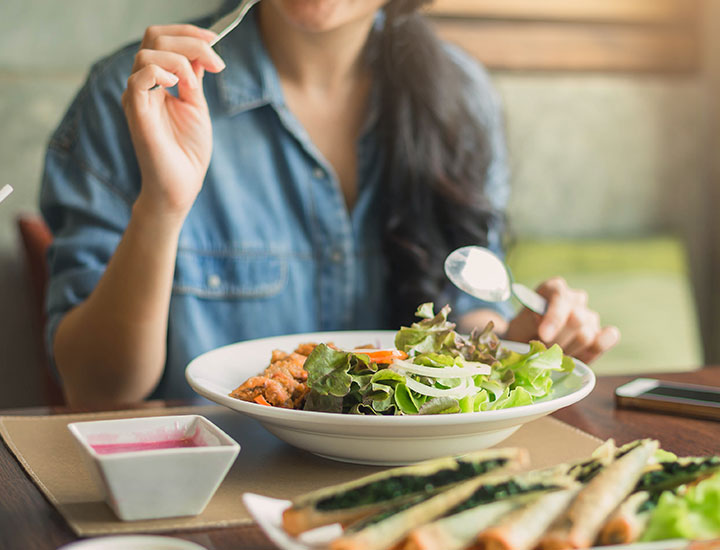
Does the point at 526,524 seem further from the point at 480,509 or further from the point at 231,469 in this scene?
the point at 231,469

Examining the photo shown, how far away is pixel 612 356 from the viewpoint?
2443 mm

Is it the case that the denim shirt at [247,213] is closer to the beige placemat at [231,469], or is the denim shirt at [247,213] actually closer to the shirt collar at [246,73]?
the shirt collar at [246,73]

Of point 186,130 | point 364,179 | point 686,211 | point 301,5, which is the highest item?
point 301,5

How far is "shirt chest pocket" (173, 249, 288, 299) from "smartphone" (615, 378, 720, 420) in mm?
695

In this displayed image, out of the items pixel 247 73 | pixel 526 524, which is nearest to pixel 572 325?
Answer: pixel 526 524

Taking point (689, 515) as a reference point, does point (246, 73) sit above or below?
above

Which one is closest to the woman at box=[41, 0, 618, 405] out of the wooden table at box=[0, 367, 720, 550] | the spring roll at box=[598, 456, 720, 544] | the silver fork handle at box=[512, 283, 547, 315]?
the silver fork handle at box=[512, 283, 547, 315]

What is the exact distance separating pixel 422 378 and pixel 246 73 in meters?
0.96

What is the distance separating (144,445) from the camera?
2.30ft

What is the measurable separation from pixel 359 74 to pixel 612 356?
122cm

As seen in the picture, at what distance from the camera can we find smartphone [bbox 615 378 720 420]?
3.27 feet

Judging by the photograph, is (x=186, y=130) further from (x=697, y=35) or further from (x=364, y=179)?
(x=697, y=35)

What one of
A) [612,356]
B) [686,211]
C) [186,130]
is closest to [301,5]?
[186,130]

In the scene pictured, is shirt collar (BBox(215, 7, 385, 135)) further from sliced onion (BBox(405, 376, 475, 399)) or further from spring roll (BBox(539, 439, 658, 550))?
spring roll (BBox(539, 439, 658, 550))
